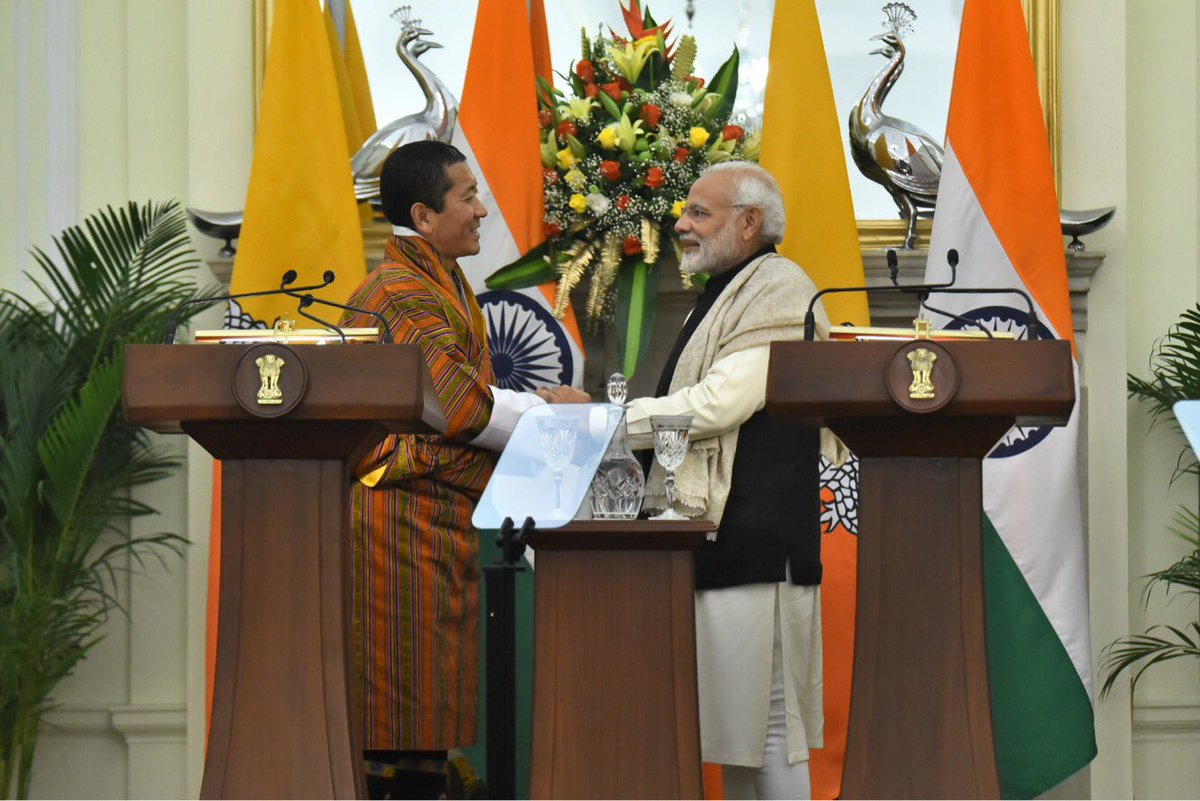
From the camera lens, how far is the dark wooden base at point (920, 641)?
2.62m

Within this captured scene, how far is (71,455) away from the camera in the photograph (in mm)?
4312

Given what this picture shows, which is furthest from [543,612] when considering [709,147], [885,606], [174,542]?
[174,542]

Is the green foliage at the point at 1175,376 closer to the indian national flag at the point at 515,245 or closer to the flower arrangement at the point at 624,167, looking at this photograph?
the flower arrangement at the point at 624,167

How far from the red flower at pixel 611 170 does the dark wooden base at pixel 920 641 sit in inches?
A: 69.2

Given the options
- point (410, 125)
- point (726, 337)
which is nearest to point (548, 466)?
point (726, 337)

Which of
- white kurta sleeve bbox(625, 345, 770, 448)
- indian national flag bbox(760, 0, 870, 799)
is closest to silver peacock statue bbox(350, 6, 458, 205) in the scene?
indian national flag bbox(760, 0, 870, 799)

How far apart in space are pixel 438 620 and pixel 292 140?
5.33ft

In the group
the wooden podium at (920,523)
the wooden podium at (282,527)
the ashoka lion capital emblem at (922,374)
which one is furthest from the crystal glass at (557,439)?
the ashoka lion capital emblem at (922,374)

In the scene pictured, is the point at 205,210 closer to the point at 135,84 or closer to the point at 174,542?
the point at 135,84

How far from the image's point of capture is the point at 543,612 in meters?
2.85

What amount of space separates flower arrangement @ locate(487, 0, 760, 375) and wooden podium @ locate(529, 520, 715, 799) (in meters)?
1.55

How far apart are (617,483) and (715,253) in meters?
0.84

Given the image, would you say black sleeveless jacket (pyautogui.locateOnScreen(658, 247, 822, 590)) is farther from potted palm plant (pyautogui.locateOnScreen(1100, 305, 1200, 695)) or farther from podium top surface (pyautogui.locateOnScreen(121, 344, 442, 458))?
potted palm plant (pyautogui.locateOnScreen(1100, 305, 1200, 695))

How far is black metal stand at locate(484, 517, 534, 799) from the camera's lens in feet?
8.78
